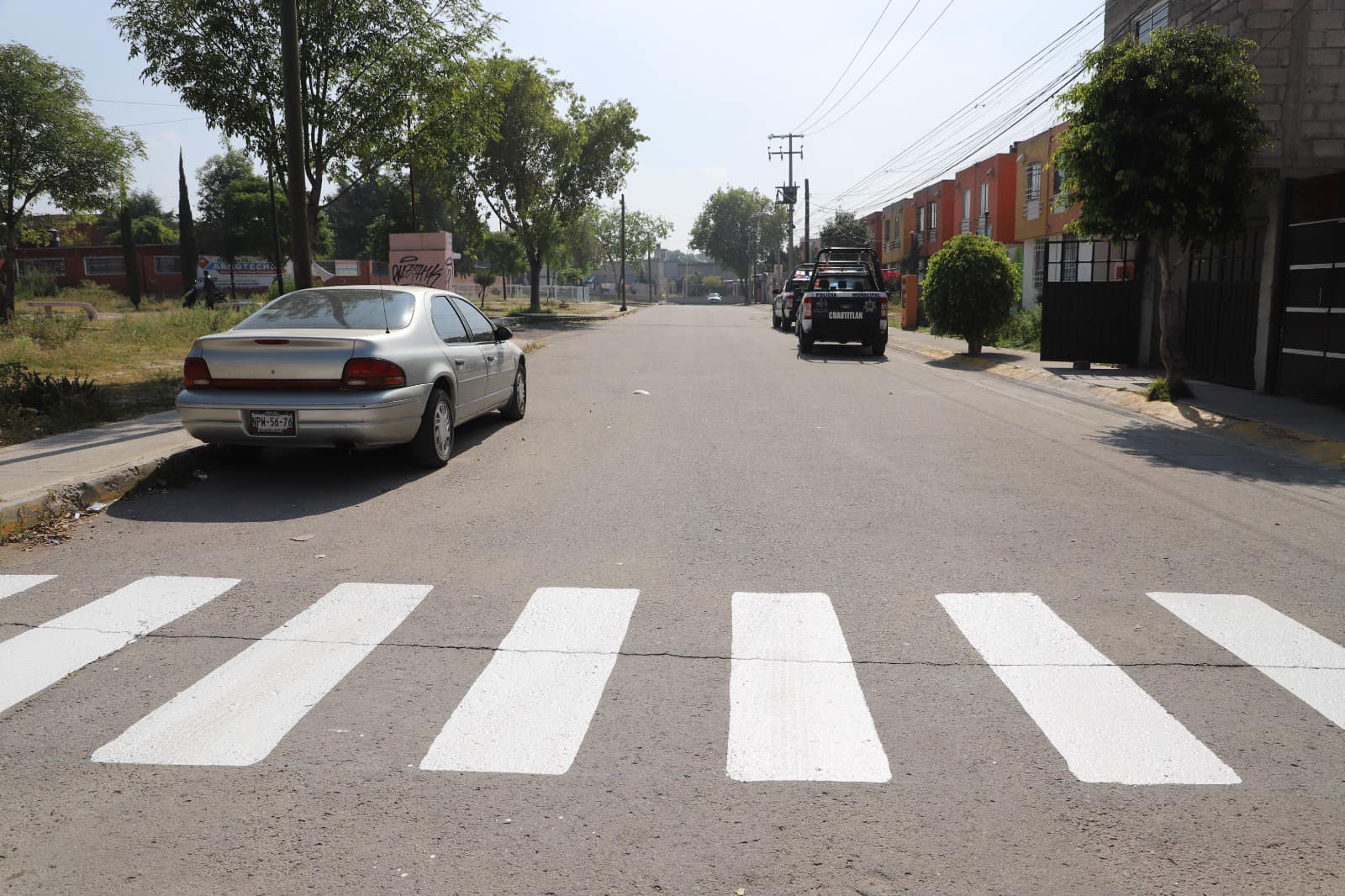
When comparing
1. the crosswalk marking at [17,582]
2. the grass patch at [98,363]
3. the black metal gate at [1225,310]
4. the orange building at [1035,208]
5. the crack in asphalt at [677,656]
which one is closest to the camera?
the crack in asphalt at [677,656]

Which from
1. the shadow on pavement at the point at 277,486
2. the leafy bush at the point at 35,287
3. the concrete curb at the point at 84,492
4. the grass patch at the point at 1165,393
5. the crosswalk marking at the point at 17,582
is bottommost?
the crosswalk marking at the point at 17,582

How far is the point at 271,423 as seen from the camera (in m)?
8.28

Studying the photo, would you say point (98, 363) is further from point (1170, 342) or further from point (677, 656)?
point (1170, 342)

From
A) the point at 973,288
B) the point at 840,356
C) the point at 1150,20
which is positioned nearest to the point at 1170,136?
the point at 1150,20

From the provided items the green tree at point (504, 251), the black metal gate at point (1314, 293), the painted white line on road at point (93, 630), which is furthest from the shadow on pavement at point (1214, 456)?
the green tree at point (504, 251)

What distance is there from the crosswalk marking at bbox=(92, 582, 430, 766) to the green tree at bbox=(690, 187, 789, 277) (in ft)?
420

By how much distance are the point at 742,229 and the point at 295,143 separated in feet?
397

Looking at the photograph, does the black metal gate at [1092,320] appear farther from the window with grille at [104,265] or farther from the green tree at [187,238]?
the window with grille at [104,265]

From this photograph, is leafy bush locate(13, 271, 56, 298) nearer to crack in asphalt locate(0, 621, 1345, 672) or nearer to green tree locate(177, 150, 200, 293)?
green tree locate(177, 150, 200, 293)

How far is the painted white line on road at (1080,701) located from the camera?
3607mm

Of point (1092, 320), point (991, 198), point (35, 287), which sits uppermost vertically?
point (991, 198)

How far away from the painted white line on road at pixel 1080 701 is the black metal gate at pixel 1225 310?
1181 centimetres

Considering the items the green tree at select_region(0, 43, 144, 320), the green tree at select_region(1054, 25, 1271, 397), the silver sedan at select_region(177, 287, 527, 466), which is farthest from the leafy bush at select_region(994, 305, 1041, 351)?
the green tree at select_region(0, 43, 144, 320)

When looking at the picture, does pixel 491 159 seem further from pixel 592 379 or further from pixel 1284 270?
pixel 1284 270
